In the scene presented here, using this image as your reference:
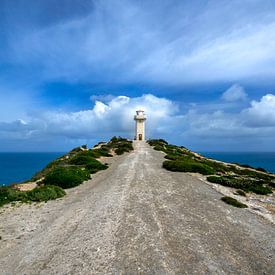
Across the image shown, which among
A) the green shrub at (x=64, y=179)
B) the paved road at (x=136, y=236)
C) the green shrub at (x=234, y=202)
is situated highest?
the green shrub at (x=64, y=179)

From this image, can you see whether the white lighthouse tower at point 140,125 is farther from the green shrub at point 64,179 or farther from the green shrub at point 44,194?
the green shrub at point 44,194

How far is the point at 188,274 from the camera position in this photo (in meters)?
8.97

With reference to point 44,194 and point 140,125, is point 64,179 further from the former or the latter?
point 140,125

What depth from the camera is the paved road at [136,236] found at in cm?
961

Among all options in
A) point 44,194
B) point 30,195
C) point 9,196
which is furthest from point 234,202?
point 9,196

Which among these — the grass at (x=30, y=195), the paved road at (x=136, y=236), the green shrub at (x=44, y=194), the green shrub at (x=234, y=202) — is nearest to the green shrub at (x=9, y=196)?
the grass at (x=30, y=195)

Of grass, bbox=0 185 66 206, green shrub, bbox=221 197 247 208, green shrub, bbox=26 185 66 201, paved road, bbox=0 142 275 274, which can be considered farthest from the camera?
green shrub, bbox=26 185 66 201

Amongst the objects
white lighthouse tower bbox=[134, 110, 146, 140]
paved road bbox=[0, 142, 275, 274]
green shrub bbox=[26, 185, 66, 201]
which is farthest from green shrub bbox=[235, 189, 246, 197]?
white lighthouse tower bbox=[134, 110, 146, 140]

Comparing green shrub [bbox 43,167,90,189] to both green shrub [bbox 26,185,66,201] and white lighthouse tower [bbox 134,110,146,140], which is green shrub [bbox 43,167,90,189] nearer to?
green shrub [bbox 26,185,66,201]

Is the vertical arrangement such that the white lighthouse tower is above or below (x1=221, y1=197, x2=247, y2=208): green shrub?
above

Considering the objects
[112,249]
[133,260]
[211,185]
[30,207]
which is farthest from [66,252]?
[211,185]

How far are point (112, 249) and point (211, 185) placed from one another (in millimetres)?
14721

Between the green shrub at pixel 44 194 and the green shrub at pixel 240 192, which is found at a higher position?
the green shrub at pixel 240 192

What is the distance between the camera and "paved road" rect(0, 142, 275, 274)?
961 cm
